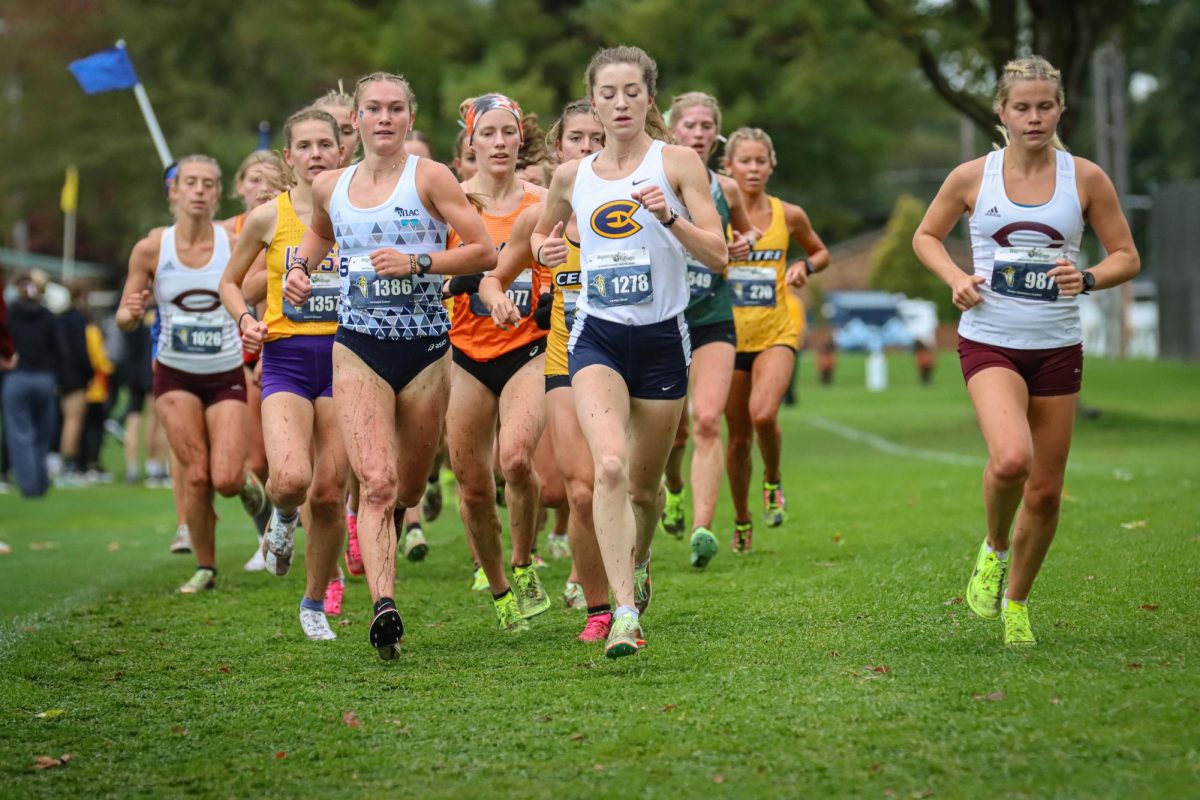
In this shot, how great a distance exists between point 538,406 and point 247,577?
12.2 ft

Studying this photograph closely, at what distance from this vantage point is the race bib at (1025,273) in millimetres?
7312

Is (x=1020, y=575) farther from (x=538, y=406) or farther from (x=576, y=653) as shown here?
(x=538, y=406)

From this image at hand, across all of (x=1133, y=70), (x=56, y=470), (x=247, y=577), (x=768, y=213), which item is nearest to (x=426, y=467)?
(x=247, y=577)

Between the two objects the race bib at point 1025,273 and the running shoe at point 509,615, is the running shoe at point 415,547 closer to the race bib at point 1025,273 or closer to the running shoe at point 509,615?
the running shoe at point 509,615

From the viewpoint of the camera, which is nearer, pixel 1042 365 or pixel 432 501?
pixel 1042 365

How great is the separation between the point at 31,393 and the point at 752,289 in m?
10.9

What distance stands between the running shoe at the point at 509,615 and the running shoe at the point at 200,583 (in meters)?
2.86

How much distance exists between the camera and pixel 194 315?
35.7 feet

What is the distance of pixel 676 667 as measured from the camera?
7266mm

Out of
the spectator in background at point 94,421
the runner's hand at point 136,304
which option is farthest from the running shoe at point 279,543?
the spectator in background at point 94,421

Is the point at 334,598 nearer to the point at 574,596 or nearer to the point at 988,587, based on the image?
the point at 574,596

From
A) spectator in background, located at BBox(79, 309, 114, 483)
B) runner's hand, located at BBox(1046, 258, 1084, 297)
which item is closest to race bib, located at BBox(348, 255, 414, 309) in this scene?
Answer: runner's hand, located at BBox(1046, 258, 1084, 297)

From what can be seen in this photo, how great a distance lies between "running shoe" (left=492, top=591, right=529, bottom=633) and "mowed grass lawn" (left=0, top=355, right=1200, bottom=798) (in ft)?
0.60

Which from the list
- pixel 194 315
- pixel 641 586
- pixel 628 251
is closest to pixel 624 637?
pixel 641 586
